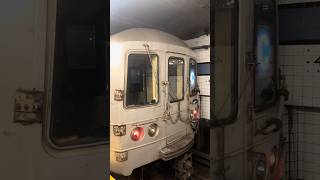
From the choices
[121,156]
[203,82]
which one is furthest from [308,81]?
[203,82]

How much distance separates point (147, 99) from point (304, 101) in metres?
1.86

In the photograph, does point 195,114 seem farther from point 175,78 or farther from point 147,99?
point 147,99

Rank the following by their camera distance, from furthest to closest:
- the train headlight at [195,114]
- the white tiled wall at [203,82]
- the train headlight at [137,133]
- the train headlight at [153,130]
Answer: the white tiled wall at [203,82] < the train headlight at [195,114] < the train headlight at [153,130] < the train headlight at [137,133]

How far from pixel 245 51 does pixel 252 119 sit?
44cm

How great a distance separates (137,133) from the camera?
290 centimetres

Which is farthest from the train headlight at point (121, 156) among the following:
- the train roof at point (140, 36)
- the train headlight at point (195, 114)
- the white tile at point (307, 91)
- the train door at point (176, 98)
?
the white tile at point (307, 91)

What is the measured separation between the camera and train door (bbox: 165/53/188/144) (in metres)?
3.41

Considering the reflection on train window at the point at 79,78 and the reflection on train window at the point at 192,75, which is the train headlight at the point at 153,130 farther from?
the reflection on train window at the point at 79,78

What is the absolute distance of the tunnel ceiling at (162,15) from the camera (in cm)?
270

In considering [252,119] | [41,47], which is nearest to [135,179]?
[252,119]

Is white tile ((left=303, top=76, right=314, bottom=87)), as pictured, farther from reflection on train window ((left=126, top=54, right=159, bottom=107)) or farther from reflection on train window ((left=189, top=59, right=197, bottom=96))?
reflection on train window ((left=189, top=59, right=197, bottom=96))

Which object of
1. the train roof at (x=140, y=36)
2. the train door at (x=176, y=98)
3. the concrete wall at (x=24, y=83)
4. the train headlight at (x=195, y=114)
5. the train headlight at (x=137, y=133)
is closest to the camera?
the concrete wall at (x=24, y=83)

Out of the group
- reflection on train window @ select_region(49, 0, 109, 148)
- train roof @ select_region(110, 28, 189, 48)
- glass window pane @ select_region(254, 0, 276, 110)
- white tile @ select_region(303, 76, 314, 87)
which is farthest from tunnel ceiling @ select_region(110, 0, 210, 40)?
reflection on train window @ select_region(49, 0, 109, 148)

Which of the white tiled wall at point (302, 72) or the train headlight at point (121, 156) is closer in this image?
the white tiled wall at point (302, 72)
